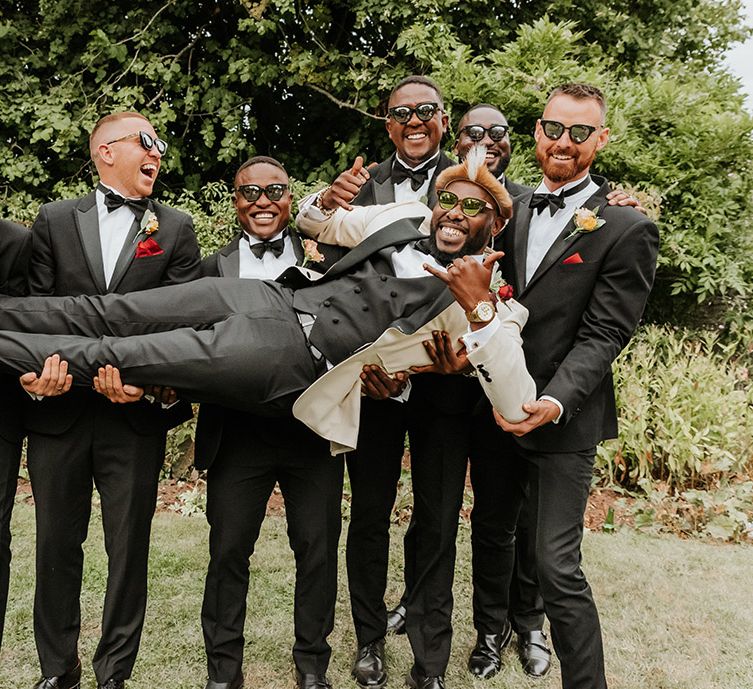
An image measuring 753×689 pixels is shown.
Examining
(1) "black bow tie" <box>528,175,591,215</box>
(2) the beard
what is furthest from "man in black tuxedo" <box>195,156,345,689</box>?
(2) the beard

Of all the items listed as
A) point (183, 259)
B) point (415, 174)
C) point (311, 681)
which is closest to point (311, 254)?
point (183, 259)

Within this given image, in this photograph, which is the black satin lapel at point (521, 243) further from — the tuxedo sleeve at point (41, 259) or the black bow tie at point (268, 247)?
the tuxedo sleeve at point (41, 259)

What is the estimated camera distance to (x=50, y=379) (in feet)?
10.8

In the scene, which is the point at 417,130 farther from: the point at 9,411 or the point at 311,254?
the point at 9,411

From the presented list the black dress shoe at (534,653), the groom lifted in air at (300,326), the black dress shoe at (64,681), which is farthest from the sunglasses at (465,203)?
the black dress shoe at (64,681)

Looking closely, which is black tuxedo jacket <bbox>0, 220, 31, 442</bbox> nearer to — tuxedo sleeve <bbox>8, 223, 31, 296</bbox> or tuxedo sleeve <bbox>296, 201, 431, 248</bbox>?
tuxedo sleeve <bbox>8, 223, 31, 296</bbox>

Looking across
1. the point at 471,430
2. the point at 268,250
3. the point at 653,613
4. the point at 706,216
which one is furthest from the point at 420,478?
the point at 706,216

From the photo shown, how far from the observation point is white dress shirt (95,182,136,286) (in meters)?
3.72

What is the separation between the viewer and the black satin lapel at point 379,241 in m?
3.69

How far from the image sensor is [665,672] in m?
4.16

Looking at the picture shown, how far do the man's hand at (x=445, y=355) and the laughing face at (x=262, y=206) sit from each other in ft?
3.69

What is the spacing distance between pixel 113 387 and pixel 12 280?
2.73ft

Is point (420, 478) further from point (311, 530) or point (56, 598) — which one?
point (56, 598)

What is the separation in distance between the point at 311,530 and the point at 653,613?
101 inches
